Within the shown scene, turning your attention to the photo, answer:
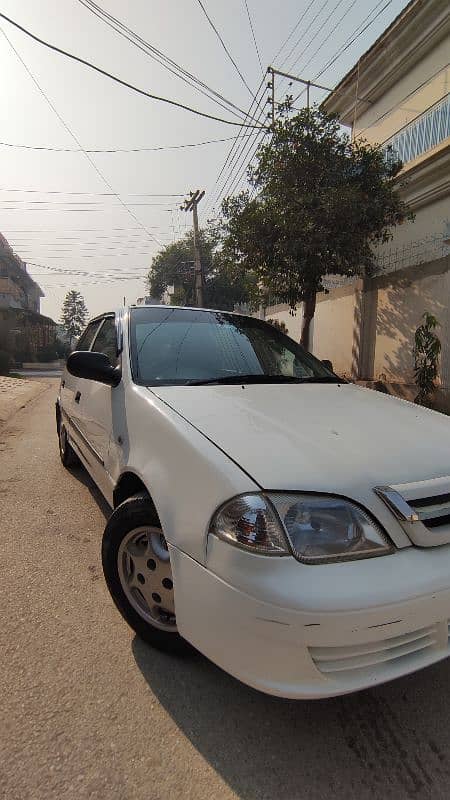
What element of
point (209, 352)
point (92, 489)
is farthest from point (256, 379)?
point (92, 489)

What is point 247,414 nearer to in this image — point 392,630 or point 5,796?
point 392,630

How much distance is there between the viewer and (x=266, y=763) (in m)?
1.61

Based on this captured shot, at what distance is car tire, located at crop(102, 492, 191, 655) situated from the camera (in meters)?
2.03

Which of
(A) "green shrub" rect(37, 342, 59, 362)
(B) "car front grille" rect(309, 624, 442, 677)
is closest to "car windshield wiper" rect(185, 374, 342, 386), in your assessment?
(B) "car front grille" rect(309, 624, 442, 677)

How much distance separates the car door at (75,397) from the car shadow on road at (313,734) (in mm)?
2116

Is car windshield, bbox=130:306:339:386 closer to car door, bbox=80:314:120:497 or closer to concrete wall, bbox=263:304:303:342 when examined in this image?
car door, bbox=80:314:120:497

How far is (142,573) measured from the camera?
7.02ft

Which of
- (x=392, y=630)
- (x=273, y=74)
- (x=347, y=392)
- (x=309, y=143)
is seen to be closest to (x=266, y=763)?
(x=392, y=630)

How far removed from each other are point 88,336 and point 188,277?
3711 centimetres

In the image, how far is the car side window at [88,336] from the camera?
13.5ft

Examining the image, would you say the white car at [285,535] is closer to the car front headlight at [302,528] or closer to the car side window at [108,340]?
the car front headlight at [302,528]

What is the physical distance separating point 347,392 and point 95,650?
184cm

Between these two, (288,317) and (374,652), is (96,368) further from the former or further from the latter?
(288,317)

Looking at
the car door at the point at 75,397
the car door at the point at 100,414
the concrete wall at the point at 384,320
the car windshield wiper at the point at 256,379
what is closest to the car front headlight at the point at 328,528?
the car windshield wiper at the point at 256,379
